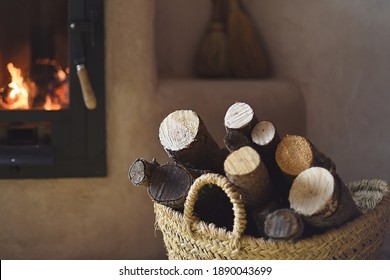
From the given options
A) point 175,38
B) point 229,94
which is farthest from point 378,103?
point 175,38

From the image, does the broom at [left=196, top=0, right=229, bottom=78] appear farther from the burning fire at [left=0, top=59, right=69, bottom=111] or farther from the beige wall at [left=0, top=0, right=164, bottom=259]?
the burning fire at [left=0, top=59, right=69, bottom=111]

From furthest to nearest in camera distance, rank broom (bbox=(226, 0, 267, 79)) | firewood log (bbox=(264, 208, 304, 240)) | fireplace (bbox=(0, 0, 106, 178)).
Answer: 1. broom (bbox=(226, 0, 267, 79))
2. fireplace (bbox=(0, 0, 106, 178))
3. firewood log (bbox=(264, 208, 304, 240))

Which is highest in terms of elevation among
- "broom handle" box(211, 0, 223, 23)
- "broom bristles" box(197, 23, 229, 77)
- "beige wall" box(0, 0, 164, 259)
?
"broom handle" box(211, 0, 223, 23)

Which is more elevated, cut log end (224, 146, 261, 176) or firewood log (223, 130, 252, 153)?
firewood log (223, 130, 252, 153)

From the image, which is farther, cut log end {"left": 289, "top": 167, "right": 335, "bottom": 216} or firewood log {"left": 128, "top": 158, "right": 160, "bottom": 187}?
firewood log {"left": 128, "top": 158, "right": 160, "bottom": 187}

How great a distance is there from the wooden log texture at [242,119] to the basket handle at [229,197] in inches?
5.6

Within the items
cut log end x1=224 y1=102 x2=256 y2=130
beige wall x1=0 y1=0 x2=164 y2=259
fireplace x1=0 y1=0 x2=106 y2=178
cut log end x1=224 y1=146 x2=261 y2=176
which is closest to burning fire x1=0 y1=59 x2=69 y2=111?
fireplace x1=0 y1=0 x2=106 y2=178

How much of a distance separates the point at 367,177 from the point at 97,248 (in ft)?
2.84

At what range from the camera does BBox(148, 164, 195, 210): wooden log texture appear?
4.14 feet

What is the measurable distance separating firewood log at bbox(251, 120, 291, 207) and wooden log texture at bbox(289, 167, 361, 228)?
11 centimetres

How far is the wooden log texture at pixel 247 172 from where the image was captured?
114 centimetres

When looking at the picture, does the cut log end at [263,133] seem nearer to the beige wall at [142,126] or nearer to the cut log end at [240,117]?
the cut log end at [240,117]

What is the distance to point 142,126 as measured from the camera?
1714 mm
